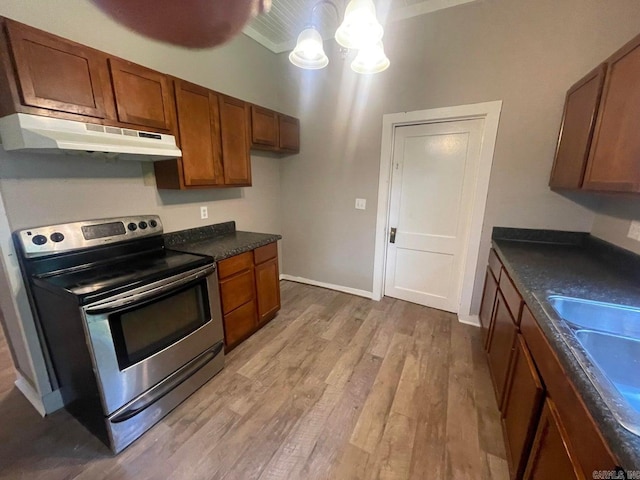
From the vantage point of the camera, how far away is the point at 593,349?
1.03 metres

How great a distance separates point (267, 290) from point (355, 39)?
2066 mm

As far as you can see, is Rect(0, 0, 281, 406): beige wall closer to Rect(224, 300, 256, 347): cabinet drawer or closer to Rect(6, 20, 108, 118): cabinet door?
Rect(6, 20, 108, 118): cabinet door

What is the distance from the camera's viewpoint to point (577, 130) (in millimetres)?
1740

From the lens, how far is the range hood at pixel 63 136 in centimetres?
122

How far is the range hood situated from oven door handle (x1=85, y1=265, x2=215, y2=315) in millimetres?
759

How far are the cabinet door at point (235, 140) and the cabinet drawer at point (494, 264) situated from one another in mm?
2278

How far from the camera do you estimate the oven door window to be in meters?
1.39

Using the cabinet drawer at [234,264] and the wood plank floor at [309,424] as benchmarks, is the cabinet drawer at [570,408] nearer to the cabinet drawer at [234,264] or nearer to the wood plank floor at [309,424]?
the wood plank floor at [309,424]

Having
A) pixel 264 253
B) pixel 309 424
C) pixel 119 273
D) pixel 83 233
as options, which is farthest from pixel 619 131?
pixel 83 233

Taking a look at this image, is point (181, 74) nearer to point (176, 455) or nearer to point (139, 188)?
point (139, 188)

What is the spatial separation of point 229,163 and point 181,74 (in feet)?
2.66

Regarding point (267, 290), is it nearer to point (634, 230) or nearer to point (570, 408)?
point (570, 408)

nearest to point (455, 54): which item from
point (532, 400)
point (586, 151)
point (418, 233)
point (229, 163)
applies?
point (586, 151)

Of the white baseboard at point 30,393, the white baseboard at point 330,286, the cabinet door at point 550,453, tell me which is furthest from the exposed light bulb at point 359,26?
the white baseboard at point 30,393
